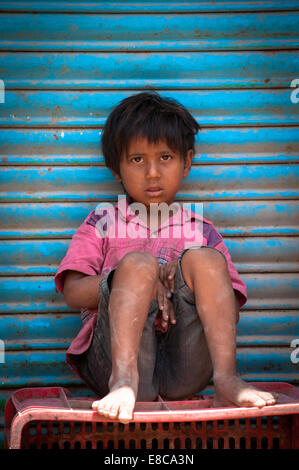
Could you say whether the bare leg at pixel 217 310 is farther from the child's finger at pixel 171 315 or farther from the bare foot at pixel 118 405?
the bare foot at pixel 118 405

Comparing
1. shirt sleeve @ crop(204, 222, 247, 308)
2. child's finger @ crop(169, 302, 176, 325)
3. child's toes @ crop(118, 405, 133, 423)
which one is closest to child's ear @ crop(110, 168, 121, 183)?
shirt sleeve @ crop(204, 222, 247, 308)

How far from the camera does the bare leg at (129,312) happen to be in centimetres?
183

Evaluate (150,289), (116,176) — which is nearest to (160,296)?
(150,289)

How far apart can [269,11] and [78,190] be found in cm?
148

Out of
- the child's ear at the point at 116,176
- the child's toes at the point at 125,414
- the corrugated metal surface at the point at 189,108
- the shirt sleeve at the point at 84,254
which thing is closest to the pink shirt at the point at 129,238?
the shirt sleeve at the point at 84,254

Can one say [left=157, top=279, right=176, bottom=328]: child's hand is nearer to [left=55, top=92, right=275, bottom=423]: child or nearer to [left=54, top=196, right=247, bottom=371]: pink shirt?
[left=55, top=92, right=275, bottom=423]: child

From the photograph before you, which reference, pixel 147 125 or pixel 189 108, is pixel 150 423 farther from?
pixel 189 108

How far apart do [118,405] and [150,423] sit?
0.81 feet

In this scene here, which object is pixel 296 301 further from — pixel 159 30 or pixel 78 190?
pixel 159 30

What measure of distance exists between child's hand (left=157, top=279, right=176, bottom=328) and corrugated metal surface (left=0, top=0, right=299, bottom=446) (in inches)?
34.8

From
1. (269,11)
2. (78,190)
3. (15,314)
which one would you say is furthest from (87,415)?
(269,11)

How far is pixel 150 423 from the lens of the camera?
1855mm

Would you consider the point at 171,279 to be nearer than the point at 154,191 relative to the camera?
Yes

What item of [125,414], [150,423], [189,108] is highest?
[189,108]
